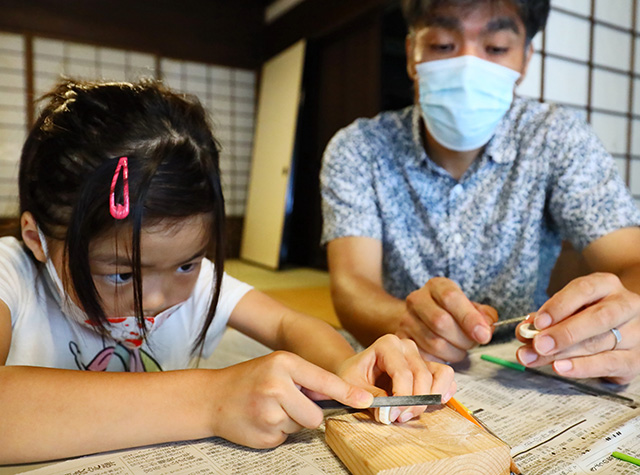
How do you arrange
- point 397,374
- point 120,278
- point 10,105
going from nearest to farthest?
1. point 397,374
2. point 120,278
3. point 10,105

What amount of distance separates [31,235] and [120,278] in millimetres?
177

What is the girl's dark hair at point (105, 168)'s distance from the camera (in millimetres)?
671

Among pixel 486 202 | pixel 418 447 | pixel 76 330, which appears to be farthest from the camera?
pixel 486 202

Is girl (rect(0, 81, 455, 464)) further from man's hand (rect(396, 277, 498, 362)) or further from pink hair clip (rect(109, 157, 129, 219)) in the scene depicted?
man's hand (rect(396, 277, 498, 362))

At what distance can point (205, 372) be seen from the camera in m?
0.59

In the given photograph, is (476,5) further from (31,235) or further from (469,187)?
(31,235)

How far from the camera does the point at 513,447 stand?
547 millimetres

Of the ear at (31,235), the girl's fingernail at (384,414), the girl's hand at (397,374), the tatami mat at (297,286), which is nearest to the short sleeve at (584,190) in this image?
the girl's hand at (397,374)

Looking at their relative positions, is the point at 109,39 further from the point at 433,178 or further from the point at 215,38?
the point at 433,178

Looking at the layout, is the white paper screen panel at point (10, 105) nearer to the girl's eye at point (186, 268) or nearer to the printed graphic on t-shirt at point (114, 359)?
the printed graphic on t-shirt at point (114, 359)

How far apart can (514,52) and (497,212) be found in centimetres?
39

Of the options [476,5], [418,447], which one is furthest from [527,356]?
[476,5]

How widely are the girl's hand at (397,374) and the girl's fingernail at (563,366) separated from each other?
0.64 feet

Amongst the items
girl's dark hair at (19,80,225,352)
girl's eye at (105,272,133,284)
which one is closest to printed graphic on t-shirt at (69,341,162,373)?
girl's dark hair at (19,80,225,352)
